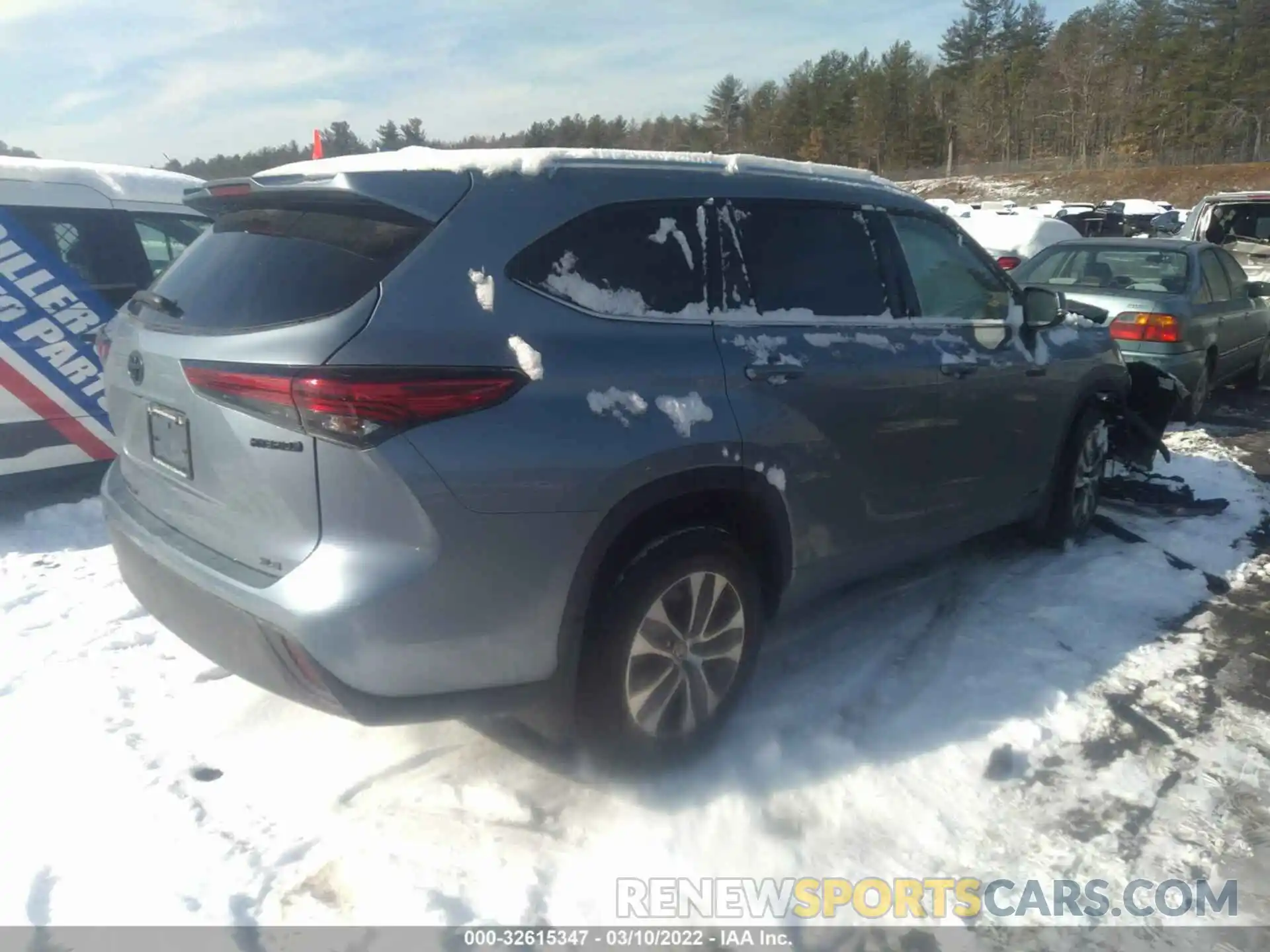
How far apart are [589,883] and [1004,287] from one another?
325 centimetres

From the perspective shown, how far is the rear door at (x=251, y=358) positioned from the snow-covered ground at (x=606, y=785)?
86 centimetres

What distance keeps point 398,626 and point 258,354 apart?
2.55 feet

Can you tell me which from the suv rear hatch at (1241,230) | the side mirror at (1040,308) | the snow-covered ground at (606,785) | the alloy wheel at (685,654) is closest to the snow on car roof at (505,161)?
the alloy wheel at (685,654)

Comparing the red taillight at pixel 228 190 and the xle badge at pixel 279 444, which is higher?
the red taillight at pixel 228 190

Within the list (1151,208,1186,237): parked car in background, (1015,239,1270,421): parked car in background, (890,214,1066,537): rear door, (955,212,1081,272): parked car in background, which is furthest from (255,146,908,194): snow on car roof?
(1151,208,1186,237): parked car in background

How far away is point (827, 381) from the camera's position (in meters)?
3.34

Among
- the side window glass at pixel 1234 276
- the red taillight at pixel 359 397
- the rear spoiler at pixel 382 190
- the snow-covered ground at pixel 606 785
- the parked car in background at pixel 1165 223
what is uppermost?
the rear spoiler at pixel 382 190

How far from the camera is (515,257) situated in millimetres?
2646

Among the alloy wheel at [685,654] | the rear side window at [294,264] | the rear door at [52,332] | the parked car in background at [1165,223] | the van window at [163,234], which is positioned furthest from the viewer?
the parked car in background at [1165,223]

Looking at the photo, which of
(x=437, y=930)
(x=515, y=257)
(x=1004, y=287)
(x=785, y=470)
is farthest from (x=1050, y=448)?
(x=437, y=930)

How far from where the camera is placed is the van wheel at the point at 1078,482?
489cm

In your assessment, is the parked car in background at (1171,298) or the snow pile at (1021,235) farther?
the snow pile at (1021,235)

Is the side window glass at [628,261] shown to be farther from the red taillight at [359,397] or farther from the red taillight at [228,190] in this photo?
the red taillight at [228,190]

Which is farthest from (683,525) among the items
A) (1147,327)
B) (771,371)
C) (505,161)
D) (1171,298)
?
(1171,298)
